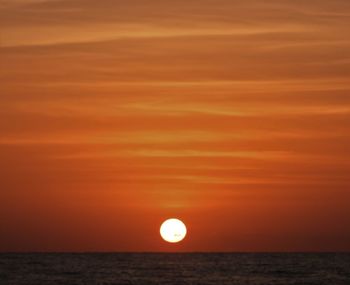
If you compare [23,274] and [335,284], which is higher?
[23,274]

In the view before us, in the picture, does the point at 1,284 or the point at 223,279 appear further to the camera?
the point at 223,279

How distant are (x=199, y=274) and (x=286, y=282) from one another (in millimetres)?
13097

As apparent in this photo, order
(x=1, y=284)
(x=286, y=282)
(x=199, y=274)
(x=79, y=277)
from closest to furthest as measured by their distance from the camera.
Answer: (x=1, y=284)
(x=286, y=282)
(x=79, y=277)
(x=199, y=274)

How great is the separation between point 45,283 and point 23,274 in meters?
13.8

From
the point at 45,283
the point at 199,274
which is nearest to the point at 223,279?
the point at 199,274

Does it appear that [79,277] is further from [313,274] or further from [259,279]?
[313,274]

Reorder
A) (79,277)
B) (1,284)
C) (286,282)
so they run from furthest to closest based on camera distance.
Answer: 1. (79,277)
2. (286,282)
3. (1,284)

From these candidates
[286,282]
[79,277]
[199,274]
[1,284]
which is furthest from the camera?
[199,274]

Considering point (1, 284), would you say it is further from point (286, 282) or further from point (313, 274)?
point (313, 274)

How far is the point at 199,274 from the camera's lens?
8612cm

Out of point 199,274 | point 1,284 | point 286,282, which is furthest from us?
point 199,274

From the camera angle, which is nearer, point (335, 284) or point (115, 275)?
point (335, 284)

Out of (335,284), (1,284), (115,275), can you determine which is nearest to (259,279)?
(335,284)

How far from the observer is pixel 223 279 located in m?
77.9
